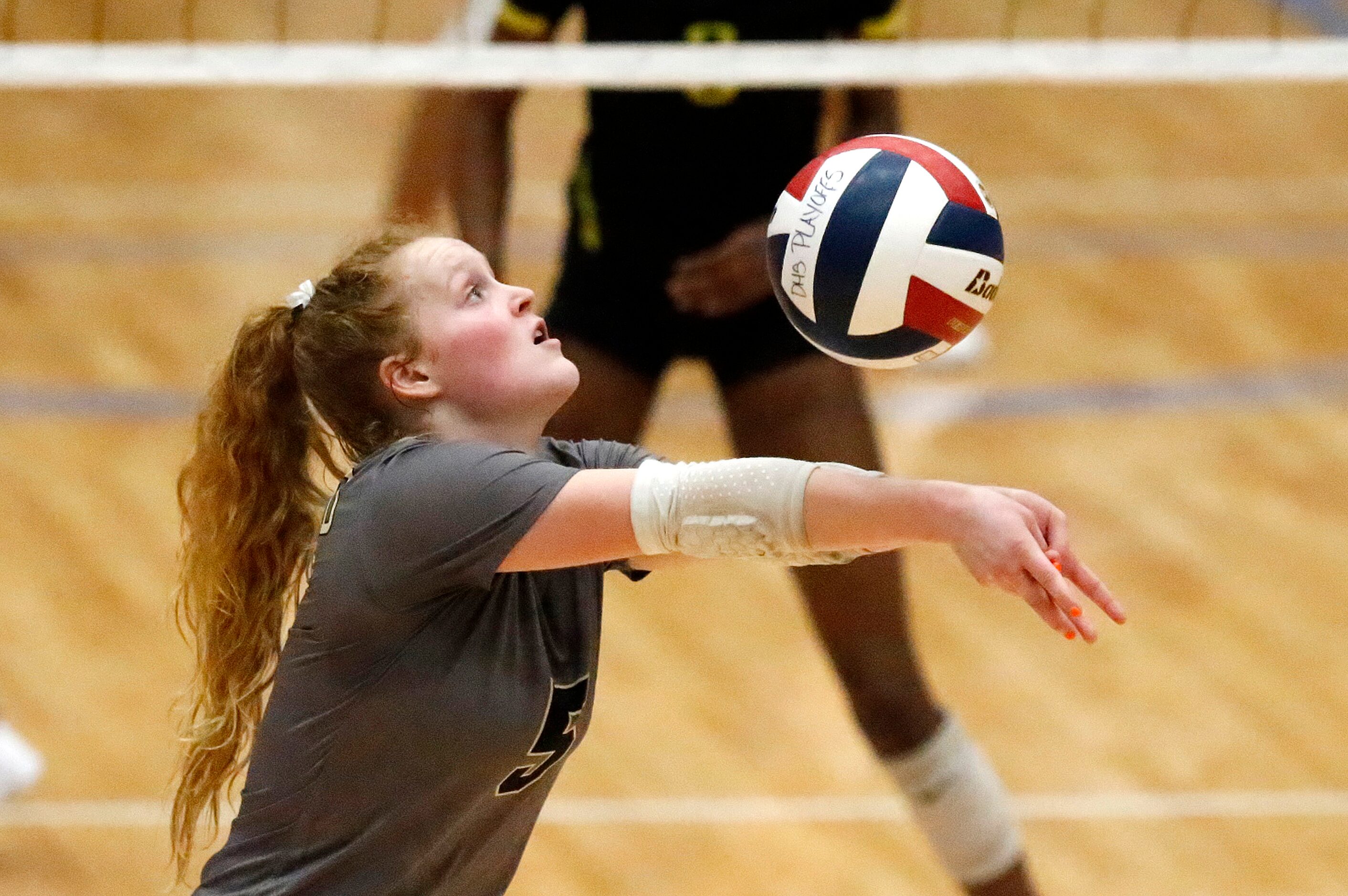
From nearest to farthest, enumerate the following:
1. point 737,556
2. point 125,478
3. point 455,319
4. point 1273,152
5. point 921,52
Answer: point 737,556 → point 455,319 → point 921,52 → point 125,478 → point 1273,152

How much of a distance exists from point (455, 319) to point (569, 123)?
6.07 m

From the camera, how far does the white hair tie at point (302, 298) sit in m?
Result: 2.35

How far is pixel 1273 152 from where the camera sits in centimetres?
789

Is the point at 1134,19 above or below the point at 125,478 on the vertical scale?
above

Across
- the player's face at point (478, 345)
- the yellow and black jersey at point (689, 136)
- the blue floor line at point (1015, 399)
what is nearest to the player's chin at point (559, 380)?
the player's face at point (478, 345)

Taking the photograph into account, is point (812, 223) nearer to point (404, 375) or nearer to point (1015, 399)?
point (404, 375)

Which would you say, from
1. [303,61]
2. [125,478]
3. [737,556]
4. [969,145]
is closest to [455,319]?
[737,556]

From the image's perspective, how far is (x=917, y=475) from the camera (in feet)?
18.4

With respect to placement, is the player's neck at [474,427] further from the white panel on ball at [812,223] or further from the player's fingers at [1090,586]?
the player's fingers at [1090,586]

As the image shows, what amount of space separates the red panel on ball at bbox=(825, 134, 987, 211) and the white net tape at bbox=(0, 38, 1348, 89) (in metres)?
0.95

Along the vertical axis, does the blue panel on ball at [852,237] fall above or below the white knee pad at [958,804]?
above

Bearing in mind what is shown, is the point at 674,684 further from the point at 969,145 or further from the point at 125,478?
the point at 969,145

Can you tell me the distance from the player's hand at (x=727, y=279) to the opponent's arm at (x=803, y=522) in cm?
119

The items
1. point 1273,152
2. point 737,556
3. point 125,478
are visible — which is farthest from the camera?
point 1273,152
